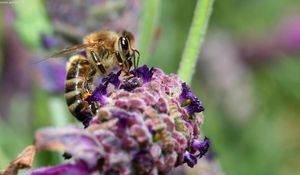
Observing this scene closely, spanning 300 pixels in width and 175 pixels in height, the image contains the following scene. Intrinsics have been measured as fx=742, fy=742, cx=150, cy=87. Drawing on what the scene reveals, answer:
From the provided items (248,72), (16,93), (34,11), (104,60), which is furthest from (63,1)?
(248,72)

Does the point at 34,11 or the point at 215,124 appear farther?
the point at 215,124

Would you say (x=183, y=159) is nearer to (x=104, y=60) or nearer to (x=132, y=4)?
(x=104, y=60)

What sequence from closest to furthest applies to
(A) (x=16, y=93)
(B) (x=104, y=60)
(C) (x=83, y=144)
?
(C) (x=83, y=144), (B) (x=104, y=60), (A) (x=16, y=93)

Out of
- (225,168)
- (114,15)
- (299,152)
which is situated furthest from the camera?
(299,152)

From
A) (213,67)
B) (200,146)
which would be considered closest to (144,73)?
(200,146)

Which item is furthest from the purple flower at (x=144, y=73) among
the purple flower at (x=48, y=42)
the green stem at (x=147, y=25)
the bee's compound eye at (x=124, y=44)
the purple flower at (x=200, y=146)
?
the purple flower at (x=48, y=42)

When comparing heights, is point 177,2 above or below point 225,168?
above
